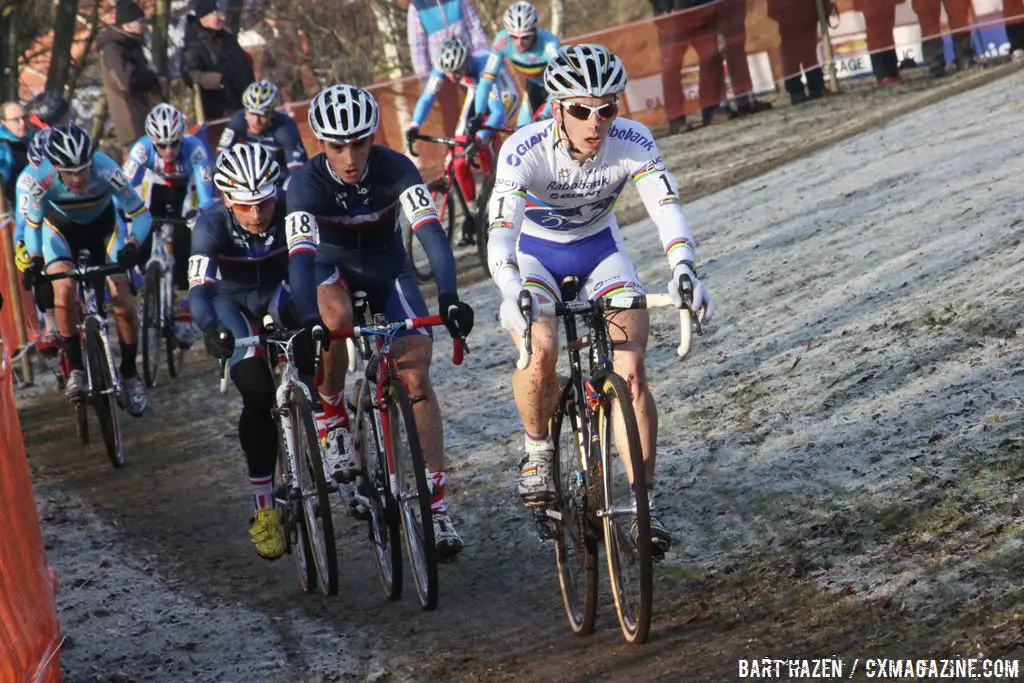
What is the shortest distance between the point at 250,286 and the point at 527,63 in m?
6.78

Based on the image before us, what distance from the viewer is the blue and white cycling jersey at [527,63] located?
13991 millimetres

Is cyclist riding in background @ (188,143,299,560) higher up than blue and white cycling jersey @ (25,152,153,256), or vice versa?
blue and white cycling jersey @ (25,152,153,256)

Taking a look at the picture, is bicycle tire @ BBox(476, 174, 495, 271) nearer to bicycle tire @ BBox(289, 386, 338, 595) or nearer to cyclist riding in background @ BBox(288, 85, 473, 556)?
cyclist riding in background @ BBox(288, 85, 473, 556)

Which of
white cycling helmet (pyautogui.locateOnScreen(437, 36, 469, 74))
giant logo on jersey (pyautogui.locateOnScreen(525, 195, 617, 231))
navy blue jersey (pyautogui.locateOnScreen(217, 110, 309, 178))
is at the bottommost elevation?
giant logo on jersey (pyautogui.locateOnScreen(525, 195, 617, 231))

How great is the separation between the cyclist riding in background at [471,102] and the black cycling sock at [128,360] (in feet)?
11.6

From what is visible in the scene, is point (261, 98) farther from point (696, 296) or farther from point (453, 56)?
point (696, 296)

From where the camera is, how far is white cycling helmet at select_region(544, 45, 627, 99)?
20.4 ft

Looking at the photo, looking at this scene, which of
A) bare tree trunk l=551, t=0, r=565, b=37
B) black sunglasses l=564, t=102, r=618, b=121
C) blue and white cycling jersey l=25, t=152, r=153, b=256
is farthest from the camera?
bare tree trunk l=551, t=0, r=565, b=37

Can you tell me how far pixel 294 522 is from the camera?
24.8 feet

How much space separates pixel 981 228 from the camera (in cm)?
1059

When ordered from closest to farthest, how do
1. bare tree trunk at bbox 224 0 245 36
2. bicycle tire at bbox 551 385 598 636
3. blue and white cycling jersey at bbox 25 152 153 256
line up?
1. bicycle tire at bbox 551 385 598 636
2. blue and white cycling jersey at bbox 25 152 153 256
3. bare tree trunk at bbox 224 0 245 36

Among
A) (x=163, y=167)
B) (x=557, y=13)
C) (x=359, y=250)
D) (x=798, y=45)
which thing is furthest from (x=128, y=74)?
(x=557, y=13)

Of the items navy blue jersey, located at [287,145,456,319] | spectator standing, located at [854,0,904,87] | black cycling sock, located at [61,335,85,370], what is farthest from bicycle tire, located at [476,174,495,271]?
spectator standing, located at [854,0,904,87]

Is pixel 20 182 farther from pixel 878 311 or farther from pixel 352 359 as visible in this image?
pixel 878 311
